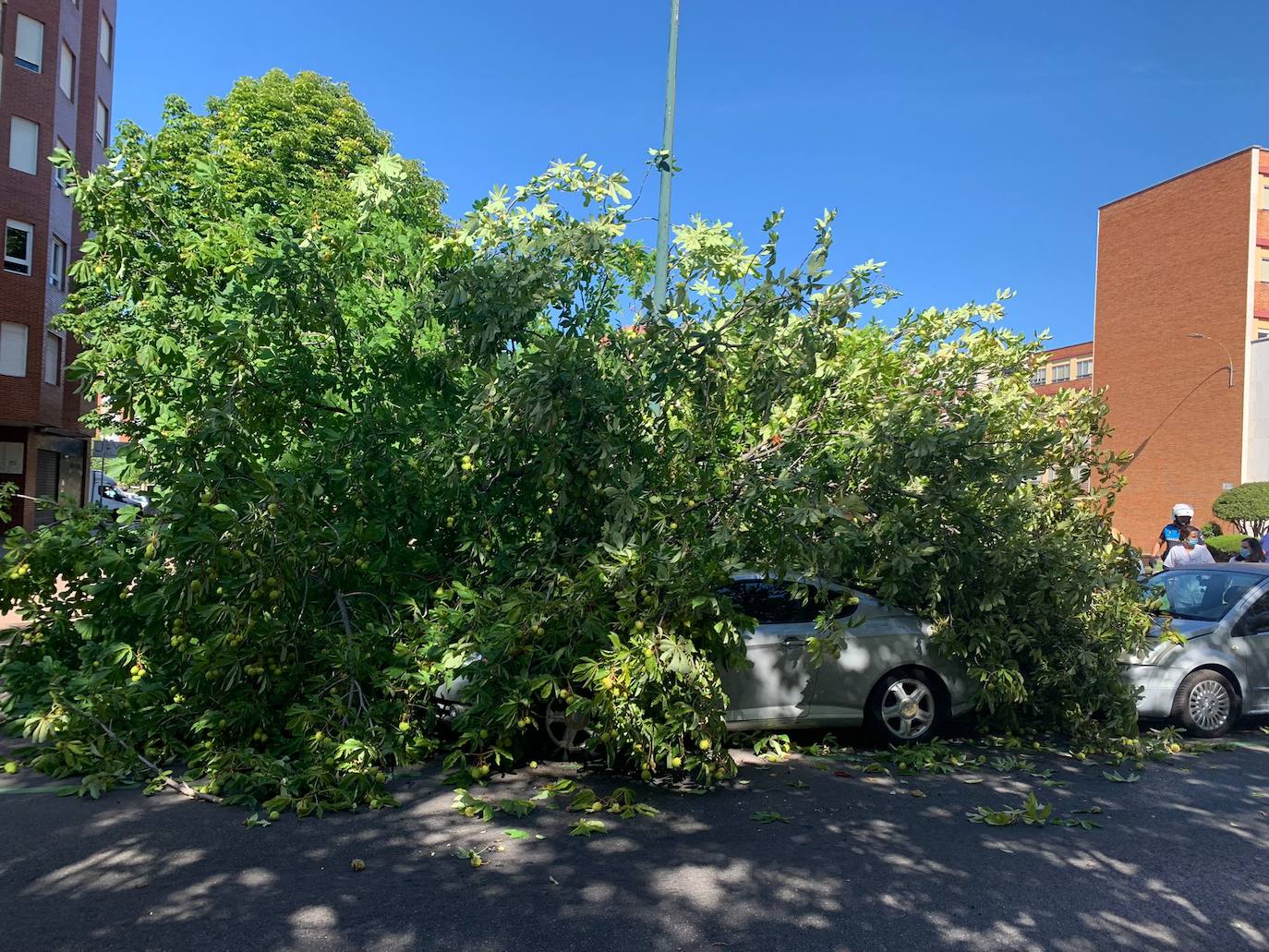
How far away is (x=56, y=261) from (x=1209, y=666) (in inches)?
1388

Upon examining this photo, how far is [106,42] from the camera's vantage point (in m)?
38.9

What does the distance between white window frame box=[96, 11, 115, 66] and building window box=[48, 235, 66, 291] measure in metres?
8.57

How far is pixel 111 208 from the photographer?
7.73 meters

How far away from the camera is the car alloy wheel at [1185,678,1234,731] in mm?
8617

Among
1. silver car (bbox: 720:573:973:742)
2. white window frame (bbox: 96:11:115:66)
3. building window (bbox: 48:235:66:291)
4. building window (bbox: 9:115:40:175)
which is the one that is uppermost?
white window frame (bbox: 96:11:115:66)

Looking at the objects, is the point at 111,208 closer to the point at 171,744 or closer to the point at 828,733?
the point at 171,744

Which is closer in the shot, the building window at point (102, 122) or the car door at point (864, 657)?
the car door at point (864, 657)

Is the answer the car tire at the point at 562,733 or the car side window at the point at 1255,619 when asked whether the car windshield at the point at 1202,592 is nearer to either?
the car side window at the point at 1255,619

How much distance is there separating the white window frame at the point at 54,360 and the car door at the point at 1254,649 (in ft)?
110

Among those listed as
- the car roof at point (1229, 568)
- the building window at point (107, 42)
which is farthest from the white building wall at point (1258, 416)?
the building window at point (107, 42)

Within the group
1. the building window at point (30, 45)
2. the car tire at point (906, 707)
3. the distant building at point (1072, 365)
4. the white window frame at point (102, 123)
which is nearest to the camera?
the car tire at point (906, 707)

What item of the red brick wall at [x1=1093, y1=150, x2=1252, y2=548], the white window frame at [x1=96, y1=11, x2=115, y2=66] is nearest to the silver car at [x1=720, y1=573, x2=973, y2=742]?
the white window frame at [x1=96, y1=11, x2=115, y2=66]

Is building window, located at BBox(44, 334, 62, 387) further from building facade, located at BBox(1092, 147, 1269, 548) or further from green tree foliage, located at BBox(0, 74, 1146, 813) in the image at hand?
building facade, located at BBox(1092, 147, 1269, 548)

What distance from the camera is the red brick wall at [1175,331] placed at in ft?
149
